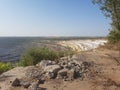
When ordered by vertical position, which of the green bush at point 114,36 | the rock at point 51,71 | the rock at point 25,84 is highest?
the green bush at point 114,36

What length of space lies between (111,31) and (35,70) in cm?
1609

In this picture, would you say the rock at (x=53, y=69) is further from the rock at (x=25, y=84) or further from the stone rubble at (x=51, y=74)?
the rock at (x=25, y=84)

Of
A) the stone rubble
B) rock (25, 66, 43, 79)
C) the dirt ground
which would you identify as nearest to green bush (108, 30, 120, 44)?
the dirt ground

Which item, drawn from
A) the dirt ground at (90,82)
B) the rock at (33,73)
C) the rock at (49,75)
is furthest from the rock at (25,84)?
the rock at (49,75)

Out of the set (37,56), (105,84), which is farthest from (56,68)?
(37,56)

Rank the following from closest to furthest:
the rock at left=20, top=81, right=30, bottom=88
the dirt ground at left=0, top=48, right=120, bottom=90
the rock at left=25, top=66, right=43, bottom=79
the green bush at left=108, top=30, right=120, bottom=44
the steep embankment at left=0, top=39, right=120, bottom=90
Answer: the dirt ground at left=0, top=48, right=120, bottom=90
the steep embankment at left=0, top=39, right=120, bottom=90
the rock at left=20, top=81, right=30, bottom=88
the rock at left=25, top=66, right=43, bottom=79
the green bush at left=108, top=30, right=120, bottom=44

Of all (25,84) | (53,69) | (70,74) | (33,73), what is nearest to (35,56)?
(33,73)

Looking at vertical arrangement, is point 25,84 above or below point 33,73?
below

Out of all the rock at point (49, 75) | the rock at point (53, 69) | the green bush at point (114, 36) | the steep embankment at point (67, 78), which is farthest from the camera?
the green bush at point (114, 36)

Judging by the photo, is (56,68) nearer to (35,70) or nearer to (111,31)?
(35,70)

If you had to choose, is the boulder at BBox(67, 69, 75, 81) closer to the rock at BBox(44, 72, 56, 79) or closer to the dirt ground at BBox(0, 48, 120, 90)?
the dirt ground at BBox(0, 48, 120, 90)

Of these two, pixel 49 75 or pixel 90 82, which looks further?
pixel 49 75

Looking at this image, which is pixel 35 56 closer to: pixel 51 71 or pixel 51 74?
→ pixel 51 71

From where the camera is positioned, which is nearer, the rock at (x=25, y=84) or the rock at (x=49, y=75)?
the rock at (x=25, y=84)
